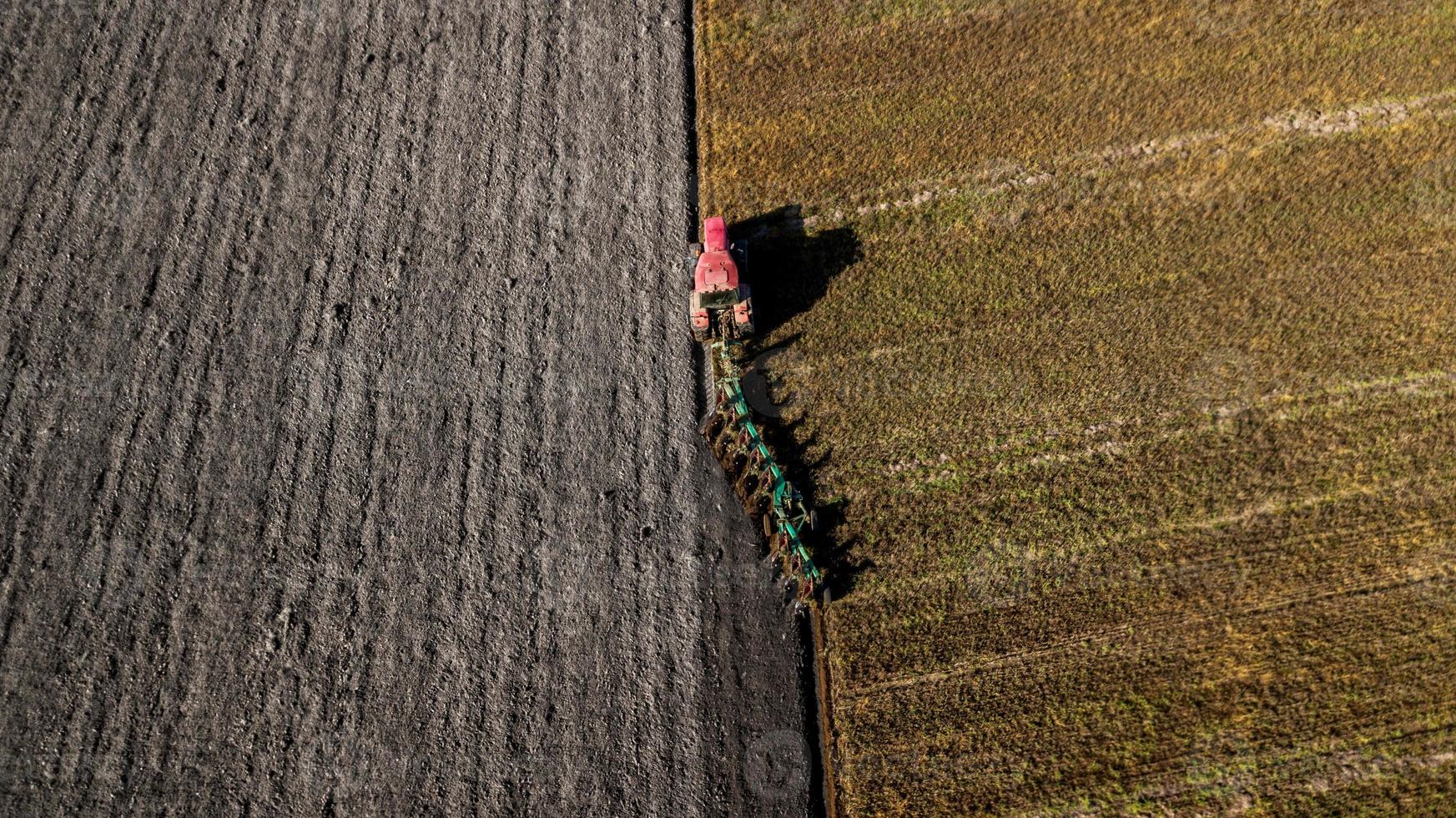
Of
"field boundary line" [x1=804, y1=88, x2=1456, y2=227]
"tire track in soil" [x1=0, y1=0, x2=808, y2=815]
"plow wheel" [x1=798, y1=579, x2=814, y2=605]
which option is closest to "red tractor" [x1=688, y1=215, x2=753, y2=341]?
"tire track in soil" [x1=0, y1=0, x2=808, y2=815]

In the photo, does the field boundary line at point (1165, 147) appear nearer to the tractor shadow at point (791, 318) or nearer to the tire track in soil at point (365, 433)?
the tractor shadow at point (791, 318)

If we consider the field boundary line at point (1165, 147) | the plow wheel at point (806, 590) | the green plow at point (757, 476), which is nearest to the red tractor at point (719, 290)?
the green plow at point (757, 476)

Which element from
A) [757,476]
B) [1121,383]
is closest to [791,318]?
[757,476]

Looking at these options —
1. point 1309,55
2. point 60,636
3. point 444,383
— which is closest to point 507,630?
point 444,383

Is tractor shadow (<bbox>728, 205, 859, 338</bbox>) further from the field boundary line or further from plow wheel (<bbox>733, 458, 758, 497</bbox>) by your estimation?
plow wheel (<bbox>733, 458, 758, 497</bbox>)

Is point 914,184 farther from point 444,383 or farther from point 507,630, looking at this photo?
point 507,630

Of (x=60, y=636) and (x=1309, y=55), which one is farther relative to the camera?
(x=1309, y=55)
